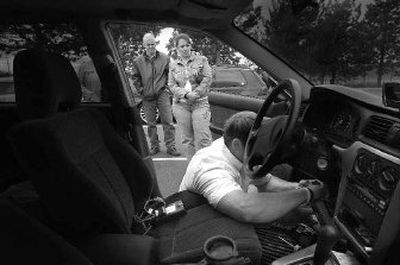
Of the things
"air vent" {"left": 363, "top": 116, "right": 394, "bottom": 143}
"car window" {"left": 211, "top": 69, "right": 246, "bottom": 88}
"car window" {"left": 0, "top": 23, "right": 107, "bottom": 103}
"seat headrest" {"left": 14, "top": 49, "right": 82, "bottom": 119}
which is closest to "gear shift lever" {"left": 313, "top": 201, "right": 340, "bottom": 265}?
"air vent" {"left": 363, "top": 116, "right": 394, "bottom": 143}

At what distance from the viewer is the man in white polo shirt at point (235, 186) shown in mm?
1943

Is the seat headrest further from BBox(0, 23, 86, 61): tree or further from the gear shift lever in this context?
the gear shift lever

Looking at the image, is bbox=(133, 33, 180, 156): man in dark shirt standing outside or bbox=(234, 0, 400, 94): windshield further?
bbox=(133, 33, 180, 156): man in dark shirt standing outside

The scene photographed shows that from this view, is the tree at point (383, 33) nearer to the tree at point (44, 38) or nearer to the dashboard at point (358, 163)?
the dashboard at point (358, 163)

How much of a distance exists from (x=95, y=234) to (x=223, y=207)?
55 cm

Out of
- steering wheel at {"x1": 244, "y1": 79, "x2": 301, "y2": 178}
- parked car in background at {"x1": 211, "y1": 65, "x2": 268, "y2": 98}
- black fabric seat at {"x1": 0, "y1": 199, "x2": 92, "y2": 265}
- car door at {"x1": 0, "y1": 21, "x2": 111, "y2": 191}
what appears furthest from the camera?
parked car in background at {"x1": 211, "y1": 65, "x2": 268, "y2": 98}

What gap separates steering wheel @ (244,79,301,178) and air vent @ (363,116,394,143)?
29cm

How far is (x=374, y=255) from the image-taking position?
1.50 meters

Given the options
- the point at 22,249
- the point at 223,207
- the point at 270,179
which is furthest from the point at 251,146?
the point at 22,249

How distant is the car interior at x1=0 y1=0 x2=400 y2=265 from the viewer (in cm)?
154

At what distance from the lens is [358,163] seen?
170cm

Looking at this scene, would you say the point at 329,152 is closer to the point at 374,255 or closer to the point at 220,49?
the point at 374,255

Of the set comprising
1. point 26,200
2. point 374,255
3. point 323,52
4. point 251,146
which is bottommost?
point 26,200

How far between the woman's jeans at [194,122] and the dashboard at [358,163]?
8.46ft
